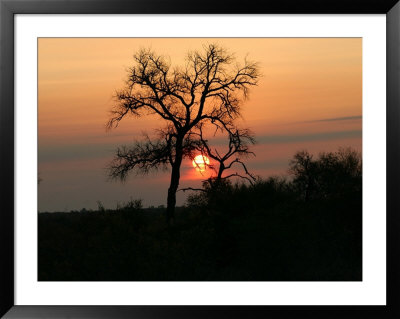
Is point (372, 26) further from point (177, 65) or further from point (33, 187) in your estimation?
point (33, 187)

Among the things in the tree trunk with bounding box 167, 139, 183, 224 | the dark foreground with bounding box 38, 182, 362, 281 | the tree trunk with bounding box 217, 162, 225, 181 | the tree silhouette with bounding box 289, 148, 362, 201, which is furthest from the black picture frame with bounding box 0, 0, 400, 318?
the tree trunk with bounding box 217, 162, 225, 181

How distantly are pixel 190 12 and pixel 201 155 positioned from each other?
3.44 feet

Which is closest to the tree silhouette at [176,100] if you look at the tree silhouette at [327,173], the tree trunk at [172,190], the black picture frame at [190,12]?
the tree trunk at [172,190]

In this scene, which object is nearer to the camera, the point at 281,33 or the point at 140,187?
the point at 281,33

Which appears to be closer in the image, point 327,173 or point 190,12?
point 190,12

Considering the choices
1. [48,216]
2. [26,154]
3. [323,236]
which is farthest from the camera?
[323,236]

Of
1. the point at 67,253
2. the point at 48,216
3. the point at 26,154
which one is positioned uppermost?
the point at 26,154

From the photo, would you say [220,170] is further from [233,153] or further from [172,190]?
[172,190]

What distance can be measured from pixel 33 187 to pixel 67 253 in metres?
0.82

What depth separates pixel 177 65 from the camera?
304 cm

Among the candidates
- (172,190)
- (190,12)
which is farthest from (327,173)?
(190,12)

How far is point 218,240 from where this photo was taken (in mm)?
3057

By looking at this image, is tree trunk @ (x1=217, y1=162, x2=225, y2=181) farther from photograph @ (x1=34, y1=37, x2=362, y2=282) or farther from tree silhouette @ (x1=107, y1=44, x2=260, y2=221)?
tree silhouette @ (x1=107, y1=44, x2=260, y2=221)

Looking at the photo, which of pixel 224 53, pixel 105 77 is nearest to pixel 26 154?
pixel 105 77
